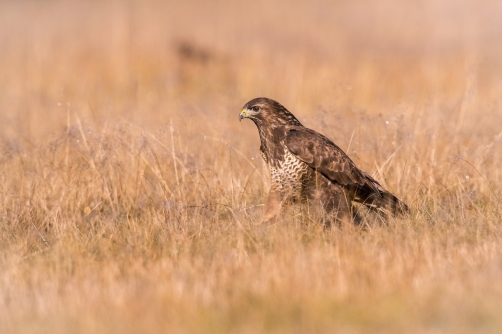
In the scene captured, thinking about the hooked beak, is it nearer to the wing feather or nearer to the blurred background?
the wing feather

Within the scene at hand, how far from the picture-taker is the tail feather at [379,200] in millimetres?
5535

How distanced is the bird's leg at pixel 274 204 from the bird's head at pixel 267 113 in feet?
1.57

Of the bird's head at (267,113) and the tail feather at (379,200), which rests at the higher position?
the bird's head at (267,113)

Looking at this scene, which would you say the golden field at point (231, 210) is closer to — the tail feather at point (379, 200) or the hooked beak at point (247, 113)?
the tail feather at point (379, 200)

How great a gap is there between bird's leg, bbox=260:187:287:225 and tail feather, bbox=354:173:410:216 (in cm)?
56

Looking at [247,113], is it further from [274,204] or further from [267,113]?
[274,204]

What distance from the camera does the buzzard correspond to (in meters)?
5.44

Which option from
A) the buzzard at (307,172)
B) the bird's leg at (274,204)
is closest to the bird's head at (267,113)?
the buzzard at (307,172)

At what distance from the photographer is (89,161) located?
20.8 feet

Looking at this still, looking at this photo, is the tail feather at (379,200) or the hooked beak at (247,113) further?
the hooked beak at (247,113)

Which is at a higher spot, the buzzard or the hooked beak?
the hooked beak

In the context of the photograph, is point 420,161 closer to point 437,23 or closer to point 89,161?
point 89,161

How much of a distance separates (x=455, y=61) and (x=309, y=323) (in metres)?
10.8

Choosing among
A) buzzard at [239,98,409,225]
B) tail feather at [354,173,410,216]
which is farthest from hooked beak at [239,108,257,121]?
tail feather at [354,173,410,216]
